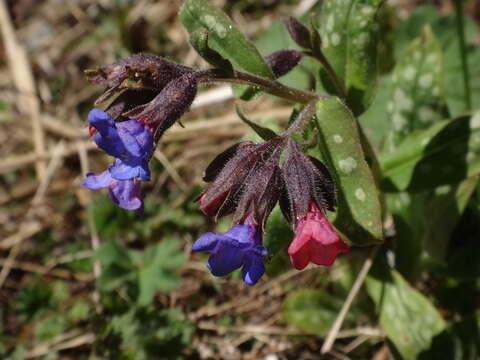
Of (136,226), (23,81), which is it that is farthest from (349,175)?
(23,81)

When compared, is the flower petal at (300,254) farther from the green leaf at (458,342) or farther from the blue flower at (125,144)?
the green leaf at (458,342)

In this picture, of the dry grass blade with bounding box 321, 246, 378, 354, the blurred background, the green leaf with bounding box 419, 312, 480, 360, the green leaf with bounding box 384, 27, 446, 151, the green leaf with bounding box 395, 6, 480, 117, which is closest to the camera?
the green leaf with bounding box 419, 312, 480, 360

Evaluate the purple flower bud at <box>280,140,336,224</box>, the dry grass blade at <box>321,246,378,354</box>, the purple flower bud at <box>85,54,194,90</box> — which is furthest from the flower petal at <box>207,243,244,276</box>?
the dry grass blade at <box>321,246,378,354</box>

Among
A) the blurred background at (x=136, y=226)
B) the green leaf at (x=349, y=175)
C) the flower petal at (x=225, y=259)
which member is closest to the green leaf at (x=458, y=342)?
the blurred background at (x=136, y=226)

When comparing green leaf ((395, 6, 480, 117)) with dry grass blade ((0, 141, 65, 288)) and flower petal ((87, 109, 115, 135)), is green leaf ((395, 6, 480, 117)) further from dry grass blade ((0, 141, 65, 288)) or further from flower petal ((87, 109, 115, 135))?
flower petal ((87, 109, 115, 135))

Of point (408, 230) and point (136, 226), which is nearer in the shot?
point (408, 230)

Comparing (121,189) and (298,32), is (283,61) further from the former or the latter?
(121,189)
